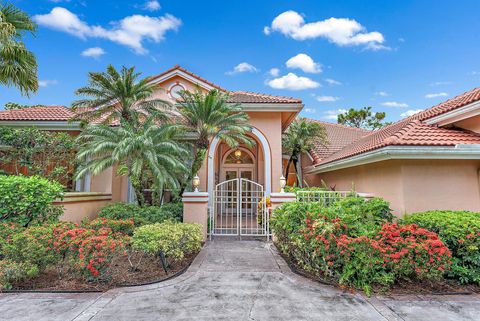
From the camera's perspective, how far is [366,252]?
5.23 m

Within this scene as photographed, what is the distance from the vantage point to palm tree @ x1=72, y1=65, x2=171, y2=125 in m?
11.0

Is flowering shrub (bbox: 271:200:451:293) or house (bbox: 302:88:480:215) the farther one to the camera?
house (bbox: 302:88:480:215)

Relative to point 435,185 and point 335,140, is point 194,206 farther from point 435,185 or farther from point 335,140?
point 335,140

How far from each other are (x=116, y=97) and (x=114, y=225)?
636cm

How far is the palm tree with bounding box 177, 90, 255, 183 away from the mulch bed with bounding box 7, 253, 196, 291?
203 inches

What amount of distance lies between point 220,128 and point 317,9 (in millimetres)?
10173

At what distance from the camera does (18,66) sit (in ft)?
32.9

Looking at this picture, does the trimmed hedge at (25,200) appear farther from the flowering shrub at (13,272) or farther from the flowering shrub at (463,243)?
the flowering shrub at (463,243)

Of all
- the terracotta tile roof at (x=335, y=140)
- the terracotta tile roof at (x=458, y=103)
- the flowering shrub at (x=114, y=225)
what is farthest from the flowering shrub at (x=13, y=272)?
the terracotta tile roof at (x=335, y=140)

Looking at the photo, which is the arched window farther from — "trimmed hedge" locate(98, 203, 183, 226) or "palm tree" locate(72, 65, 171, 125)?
"trimmed hedge" locate(98, 203, 183, 226)

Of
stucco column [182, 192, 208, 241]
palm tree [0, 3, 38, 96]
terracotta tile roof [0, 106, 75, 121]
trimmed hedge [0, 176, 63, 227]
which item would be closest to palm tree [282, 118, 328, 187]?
stucco column [182, 192, 208, 241]

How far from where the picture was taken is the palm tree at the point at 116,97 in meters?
11.0

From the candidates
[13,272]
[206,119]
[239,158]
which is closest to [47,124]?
[206,119]

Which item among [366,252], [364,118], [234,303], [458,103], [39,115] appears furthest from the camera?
[364,118]
